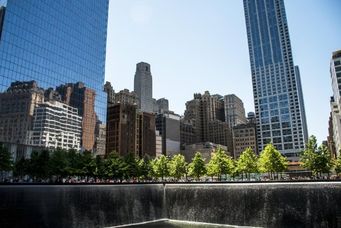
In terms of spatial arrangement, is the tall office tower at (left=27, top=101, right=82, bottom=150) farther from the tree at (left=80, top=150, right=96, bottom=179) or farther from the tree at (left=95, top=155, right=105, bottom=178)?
the tree at (left=95, top=155, right=105, bottom=178)

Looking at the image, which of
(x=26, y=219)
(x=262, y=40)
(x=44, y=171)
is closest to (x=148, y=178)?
(x=44, y=171)

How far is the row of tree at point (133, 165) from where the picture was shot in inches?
2416

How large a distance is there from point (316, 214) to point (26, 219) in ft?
115

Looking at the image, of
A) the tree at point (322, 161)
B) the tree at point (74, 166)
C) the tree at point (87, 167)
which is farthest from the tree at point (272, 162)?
the tree at point (74, 166)

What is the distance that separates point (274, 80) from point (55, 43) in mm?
128652

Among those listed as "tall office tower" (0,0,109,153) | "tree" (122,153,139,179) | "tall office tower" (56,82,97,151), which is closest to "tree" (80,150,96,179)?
"tree" (122,153,139,179)

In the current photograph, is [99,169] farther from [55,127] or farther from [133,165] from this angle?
[55,127]

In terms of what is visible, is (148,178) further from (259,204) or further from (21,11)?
(21,11)

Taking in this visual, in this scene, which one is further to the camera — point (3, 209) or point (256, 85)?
point (256, 85)

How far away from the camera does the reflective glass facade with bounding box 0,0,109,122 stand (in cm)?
7575

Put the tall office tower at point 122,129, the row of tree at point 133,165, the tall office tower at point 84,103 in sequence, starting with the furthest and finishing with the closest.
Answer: the tall office tower at point 122,129 < the tall office tower at point 84,103 < the row of tree at point 133,165

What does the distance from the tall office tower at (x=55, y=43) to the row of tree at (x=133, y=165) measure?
904 inches

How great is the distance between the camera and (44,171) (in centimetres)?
6075

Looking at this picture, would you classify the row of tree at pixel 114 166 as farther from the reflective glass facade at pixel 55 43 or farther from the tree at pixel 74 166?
the reflective glass facade at pixel 55 43
